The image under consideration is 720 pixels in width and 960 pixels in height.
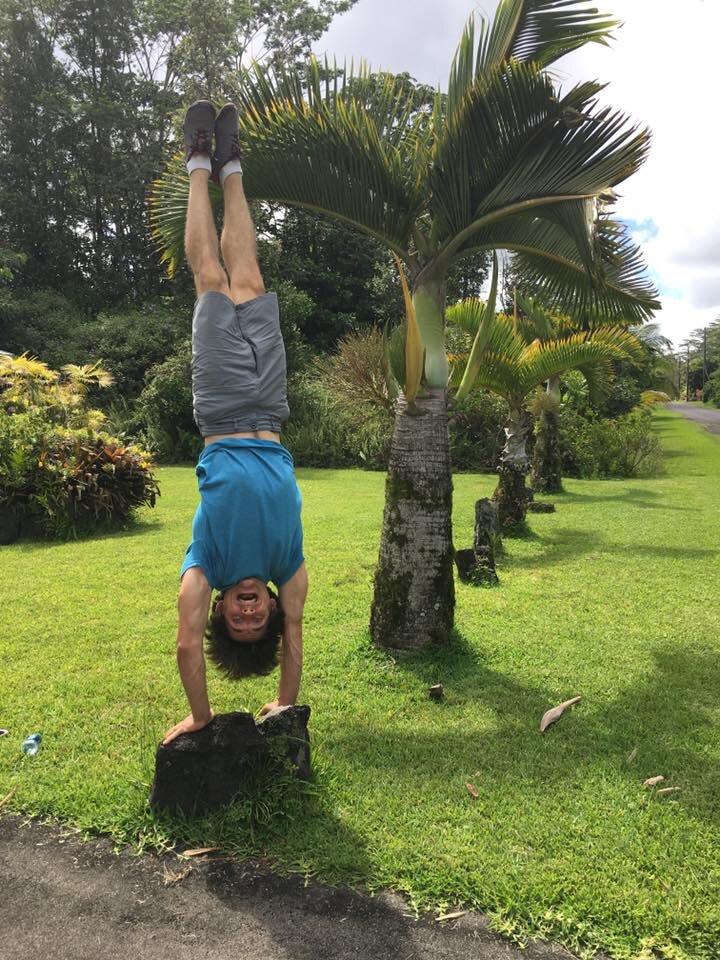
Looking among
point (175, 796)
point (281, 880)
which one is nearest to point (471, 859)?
point (281, 880)

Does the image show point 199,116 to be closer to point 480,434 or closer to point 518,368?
point 518,368

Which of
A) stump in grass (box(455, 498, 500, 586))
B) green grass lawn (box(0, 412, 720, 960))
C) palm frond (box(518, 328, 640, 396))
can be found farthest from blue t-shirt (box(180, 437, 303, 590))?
palm frond (box(518, 328, 640, 396))

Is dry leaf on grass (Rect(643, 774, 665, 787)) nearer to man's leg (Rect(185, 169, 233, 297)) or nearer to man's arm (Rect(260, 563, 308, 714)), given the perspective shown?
man's arm (Rect(260, 563, 308, 714))

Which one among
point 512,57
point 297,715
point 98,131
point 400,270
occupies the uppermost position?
point 98,131

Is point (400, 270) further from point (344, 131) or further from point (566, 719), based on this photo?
point (566, 719)

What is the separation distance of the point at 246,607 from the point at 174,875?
1.03 meters

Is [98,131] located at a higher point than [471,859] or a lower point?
higher

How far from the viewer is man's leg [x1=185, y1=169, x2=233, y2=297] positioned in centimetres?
320

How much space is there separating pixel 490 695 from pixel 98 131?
31366mm

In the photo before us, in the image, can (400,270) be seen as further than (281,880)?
Yes

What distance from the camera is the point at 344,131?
4199mm

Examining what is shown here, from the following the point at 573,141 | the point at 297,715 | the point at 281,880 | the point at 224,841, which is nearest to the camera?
the point at 281,880

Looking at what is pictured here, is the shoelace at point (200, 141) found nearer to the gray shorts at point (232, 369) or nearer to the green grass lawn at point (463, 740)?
the gray shorts at point (232, 369)

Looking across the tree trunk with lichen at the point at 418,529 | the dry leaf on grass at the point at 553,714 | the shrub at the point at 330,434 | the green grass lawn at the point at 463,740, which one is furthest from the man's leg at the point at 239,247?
the shrub at the point at 330,434
